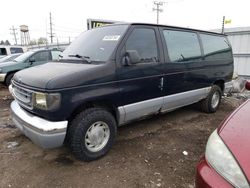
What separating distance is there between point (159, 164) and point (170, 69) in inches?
69.0

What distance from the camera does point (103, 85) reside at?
10.5 feet

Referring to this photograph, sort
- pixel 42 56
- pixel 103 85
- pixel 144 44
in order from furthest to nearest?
pixel 42 56 → pixel 144 44 → pixel 103 85

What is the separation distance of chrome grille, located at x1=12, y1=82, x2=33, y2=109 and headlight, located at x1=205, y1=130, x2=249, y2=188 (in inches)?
91.5

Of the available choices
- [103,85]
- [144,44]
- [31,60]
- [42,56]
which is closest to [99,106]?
[103,85]

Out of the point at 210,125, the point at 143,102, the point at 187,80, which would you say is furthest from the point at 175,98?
the point at 210,125

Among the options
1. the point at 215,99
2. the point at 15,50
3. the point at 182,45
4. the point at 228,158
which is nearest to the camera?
the point at 228,158

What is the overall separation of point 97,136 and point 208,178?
6.36 ft

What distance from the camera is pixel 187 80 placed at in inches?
182

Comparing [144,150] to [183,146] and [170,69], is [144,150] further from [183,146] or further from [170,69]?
[170,69]

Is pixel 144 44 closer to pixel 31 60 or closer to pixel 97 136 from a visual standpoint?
pixel 97 136

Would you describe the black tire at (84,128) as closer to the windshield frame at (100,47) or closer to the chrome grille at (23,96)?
the chrome grille at (23,96)

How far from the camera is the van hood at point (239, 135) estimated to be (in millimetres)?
1595

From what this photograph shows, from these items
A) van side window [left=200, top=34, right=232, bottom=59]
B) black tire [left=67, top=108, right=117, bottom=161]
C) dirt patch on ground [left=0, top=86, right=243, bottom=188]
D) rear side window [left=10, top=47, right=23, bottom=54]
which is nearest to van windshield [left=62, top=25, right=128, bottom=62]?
black tire [left=67, top=108, right=117, bottom=161]

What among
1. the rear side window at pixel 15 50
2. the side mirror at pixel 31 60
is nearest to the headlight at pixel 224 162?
the side mirror at pixel 31 60
